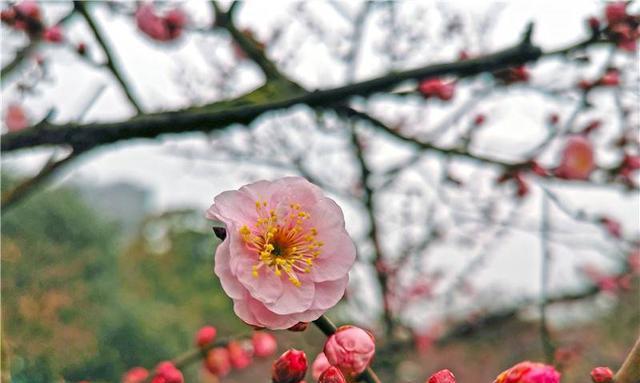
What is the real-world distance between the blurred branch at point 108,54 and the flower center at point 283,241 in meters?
0.82

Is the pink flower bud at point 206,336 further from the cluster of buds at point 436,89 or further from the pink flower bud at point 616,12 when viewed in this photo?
the pink flower bud at point 616,12

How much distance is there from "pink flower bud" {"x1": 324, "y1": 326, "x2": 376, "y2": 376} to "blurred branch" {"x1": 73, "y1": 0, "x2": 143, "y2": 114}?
954 mm

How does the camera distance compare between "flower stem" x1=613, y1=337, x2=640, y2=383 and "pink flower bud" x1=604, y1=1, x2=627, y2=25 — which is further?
"pink flower bud" x1=604, y1=1, x2=627, y2=25

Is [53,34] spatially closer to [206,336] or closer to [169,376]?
[206,336]

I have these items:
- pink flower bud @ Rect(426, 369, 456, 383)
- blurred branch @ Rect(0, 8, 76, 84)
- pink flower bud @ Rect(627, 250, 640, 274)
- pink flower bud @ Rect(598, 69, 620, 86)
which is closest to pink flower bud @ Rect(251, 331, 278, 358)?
pink flower bud @ Rect(426, 369, 456, 383)

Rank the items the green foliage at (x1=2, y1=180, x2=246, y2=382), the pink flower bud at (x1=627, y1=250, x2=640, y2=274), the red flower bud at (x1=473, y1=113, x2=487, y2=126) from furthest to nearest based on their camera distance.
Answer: the green foliage at (x1=2, y1=180, x2=246, y2=382), the pink flower bud at (x1=627, y1=250, x2=640, y2=274), the red flower bud at (x1=473, y1=113, x2=487, y2=126)

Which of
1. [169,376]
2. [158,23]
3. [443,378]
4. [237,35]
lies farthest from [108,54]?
[443,378]

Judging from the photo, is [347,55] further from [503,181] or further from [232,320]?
[232,320]

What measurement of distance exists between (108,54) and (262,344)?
31.4 inches

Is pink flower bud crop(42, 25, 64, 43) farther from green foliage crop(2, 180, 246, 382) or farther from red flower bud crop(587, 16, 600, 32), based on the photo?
green foliage crop(2, 180, 246, 382)

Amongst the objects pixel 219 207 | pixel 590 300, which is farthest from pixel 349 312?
pixel 219 207

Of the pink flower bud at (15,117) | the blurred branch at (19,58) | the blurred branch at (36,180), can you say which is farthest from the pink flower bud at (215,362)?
the pink flower bud at (15,117)

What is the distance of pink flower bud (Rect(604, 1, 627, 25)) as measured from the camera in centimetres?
133

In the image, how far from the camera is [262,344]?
145 cm
